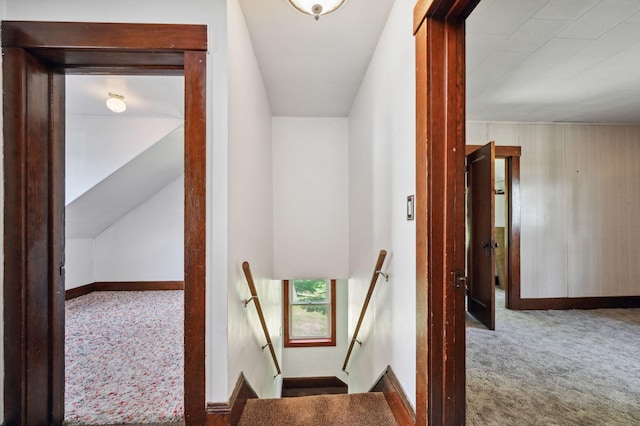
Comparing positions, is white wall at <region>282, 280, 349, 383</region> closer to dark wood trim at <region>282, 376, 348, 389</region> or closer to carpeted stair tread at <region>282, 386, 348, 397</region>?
dark wood trim at <region>282, 376, 348, 389</region>

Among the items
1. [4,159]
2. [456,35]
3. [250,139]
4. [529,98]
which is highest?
[529,98]

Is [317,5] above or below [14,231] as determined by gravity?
above

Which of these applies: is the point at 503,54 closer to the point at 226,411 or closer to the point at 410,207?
the point at 410,207

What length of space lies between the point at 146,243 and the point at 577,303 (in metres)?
6.31

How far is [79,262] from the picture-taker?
4.38 metres

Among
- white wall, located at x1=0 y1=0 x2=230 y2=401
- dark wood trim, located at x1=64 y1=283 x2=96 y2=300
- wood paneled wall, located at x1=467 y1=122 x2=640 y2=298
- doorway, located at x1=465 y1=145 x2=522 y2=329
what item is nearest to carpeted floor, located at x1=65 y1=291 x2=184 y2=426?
dark wood trim, located at x1=64 y1=283 x2=96 y2=300

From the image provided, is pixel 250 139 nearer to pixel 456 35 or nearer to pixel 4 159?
pixel 4 159

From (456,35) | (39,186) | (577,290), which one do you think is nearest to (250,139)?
(39,186)

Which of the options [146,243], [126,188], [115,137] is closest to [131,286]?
[146,243]

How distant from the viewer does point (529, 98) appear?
10.00ft

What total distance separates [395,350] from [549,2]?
223 centimetres

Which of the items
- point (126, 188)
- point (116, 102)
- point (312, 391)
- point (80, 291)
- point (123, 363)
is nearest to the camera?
point (123, 363)

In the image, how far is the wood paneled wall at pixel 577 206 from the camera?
372 centimetres

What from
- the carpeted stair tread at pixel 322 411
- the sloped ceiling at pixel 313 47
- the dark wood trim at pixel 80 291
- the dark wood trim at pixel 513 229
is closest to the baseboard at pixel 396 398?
the carpeted stair tread at pixel 322 411
